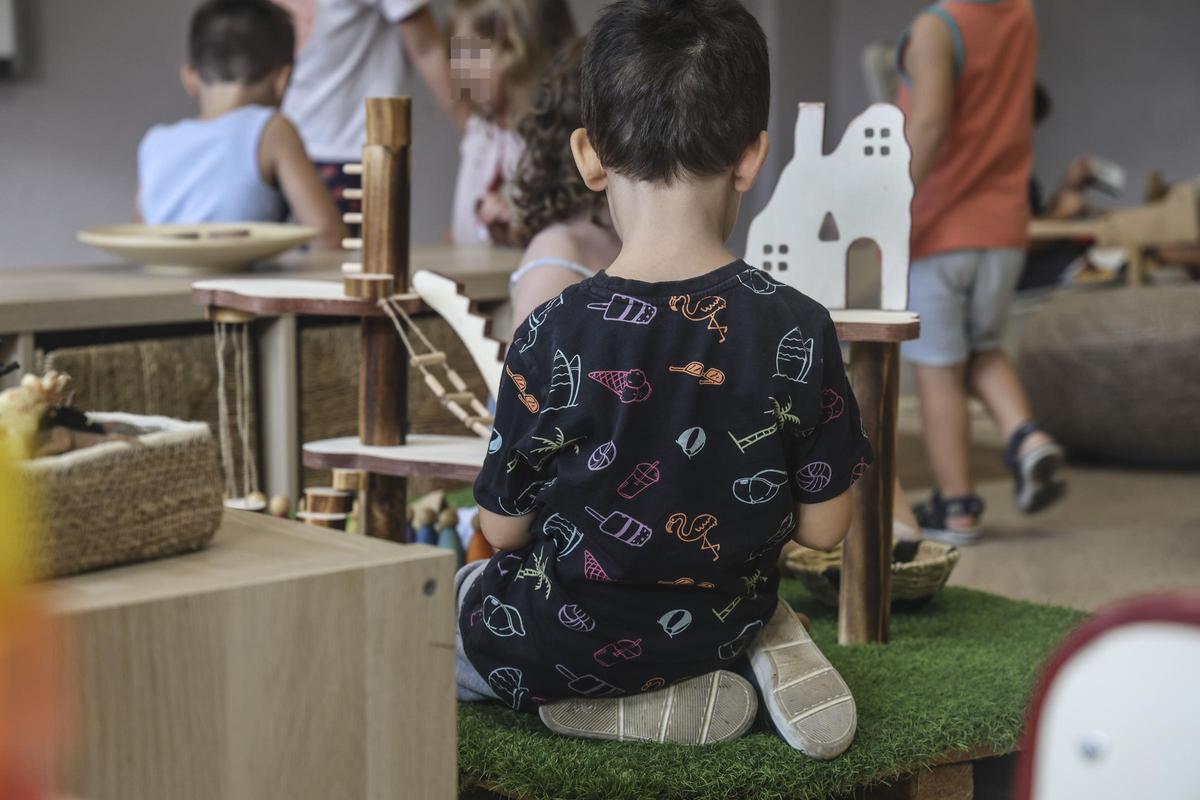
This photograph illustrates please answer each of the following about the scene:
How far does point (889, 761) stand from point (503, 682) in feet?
1.21

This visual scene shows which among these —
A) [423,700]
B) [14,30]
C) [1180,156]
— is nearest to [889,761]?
[423,700]

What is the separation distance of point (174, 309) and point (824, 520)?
1.17 metres

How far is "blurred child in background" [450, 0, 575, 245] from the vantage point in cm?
275

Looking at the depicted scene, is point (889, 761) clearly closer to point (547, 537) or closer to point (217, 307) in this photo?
point (547, 537)

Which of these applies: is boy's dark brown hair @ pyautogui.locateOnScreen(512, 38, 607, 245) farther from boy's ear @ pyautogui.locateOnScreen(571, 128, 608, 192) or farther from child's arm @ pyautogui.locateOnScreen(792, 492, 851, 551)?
child's arm @ pyautogui.locateOnScreen(792, 492, 851, 551)

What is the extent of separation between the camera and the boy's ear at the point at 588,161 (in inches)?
51.6

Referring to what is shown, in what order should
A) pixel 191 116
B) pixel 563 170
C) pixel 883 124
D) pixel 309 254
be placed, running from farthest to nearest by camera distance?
1. pixel 191 116
2. pixel 309 254
3. pixel 563 170
4. pixel 883 124

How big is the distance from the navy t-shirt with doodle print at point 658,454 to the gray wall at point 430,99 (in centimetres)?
283

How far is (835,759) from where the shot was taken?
52.9 inches

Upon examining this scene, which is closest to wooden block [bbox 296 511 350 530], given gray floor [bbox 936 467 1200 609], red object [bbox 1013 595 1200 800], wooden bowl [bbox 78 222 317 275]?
wooden bowl [bbox 78 222 317 275]

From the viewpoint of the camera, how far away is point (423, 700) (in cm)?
95

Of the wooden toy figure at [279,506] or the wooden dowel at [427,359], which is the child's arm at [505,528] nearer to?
the wooden dowel at [427,359]

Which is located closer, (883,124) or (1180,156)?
(883,124)

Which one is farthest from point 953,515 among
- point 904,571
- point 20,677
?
point 20,677
